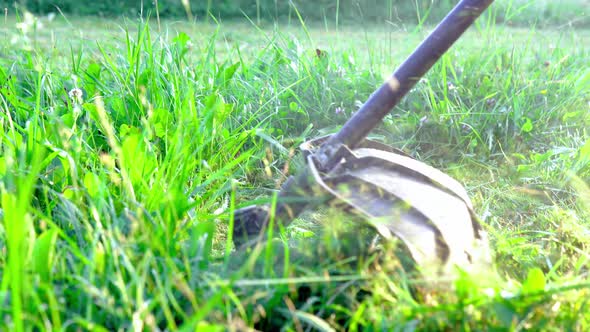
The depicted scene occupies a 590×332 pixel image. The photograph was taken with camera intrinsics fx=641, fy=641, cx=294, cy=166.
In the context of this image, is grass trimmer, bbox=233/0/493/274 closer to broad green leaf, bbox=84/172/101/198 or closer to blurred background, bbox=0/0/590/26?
broad green leaf, bbox=84/172/101/198

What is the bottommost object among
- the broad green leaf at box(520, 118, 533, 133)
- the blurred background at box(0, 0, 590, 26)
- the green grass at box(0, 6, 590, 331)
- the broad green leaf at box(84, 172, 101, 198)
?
the blurred background at box(0, 0, 590, 26)

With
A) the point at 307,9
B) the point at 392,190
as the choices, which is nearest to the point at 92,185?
the point at 392,190

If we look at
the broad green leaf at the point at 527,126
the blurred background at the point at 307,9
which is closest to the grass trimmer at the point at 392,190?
the broad green leaf at the point at 527,126

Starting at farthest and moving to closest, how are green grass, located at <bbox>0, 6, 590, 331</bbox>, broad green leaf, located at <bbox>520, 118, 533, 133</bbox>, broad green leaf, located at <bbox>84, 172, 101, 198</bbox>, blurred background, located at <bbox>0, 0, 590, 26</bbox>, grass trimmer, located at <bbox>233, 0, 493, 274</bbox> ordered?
blurred background, located at <bbox>0, 0, 590, 26</bbox>, broad green leaf, located at <bbox>520, 118, 533, 133</bbox>, broad green leaf, located at <bbox>84, 172, 101, 198</bbox>, grass trimmer, located at <bbox>233, 0, 493, 274</bbox>, green grass, located at <bbox>0, 6, 590, 331</bbox>

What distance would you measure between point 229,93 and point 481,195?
1.02 meters

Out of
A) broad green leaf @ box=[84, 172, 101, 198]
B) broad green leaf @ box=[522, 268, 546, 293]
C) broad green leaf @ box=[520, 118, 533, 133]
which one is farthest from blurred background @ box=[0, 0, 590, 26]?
broad green leaf @ box=[522, 268, 546, 293]

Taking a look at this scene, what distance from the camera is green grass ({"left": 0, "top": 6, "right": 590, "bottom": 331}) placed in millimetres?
1038

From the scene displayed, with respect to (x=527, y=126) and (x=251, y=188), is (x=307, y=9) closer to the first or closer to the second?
(x=527, y=126)

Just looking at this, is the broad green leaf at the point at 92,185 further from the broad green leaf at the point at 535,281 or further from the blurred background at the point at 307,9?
the blurred background at the point at 307,9

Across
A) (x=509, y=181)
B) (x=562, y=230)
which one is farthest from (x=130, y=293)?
(x=509, y=181)

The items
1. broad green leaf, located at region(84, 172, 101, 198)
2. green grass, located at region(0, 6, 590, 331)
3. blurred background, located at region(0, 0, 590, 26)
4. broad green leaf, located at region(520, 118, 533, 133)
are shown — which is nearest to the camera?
green grass, located at region(0, 6, 590, 331)

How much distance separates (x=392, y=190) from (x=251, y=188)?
87cm

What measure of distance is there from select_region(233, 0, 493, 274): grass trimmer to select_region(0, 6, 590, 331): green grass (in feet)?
0.21

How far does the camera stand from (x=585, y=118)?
8.04 ft
